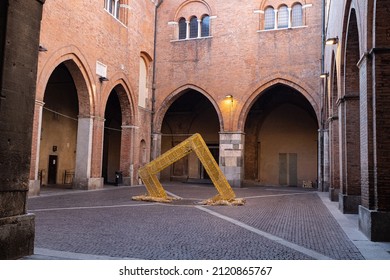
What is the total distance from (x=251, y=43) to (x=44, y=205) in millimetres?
14473

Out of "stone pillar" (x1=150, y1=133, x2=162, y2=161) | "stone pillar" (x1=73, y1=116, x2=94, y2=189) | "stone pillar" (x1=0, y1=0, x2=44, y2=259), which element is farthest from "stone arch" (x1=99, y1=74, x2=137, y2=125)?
"stone pillar" (x1=0, y1=0, x2=44, y2=259)

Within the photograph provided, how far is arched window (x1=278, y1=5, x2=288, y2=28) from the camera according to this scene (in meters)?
21.2

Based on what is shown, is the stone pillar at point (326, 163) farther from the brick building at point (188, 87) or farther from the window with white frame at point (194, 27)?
the window with white frame at point (194, 27)

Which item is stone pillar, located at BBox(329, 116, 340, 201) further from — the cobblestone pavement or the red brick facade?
the cobblestone pavement

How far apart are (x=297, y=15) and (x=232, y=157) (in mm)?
8255

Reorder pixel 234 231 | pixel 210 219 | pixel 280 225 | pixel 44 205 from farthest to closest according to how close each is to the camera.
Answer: pixel 44 205, pixel 210 219, pixel 280 225, pixel 234 231

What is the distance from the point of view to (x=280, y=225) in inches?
329

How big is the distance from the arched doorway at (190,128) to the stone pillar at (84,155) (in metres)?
10.0

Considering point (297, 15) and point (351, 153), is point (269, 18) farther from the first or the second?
point (351, 153)

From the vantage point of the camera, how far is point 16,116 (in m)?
4.47

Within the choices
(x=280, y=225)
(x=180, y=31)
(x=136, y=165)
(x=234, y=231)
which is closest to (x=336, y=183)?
(x=280, y=225)

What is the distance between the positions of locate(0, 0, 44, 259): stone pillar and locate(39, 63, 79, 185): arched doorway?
50.9ft

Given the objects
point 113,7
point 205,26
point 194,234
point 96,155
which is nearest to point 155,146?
point 96,155
